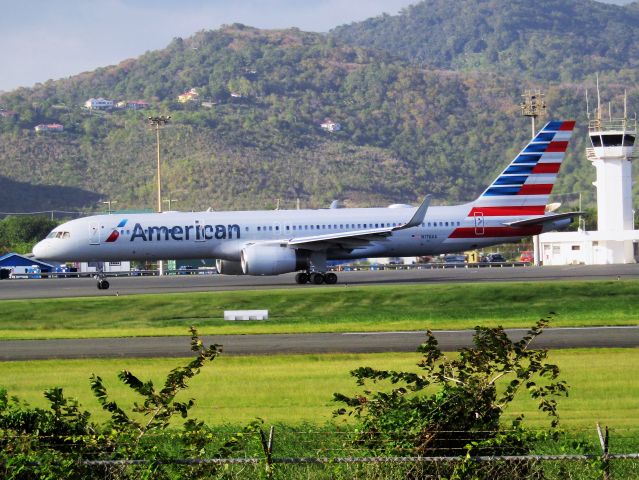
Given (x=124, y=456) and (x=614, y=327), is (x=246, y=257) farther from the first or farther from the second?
(x=124, y=456)

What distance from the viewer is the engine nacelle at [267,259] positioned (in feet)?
163

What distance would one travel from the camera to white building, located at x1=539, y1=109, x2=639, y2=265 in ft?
255

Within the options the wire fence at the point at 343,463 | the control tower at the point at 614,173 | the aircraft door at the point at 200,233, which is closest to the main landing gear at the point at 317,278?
the aircraft door at the point at 200,233

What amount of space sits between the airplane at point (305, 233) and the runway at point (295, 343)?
19.2 m

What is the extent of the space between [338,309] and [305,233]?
41.5 ft

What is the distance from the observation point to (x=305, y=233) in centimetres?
5309

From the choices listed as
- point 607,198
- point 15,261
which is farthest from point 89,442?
point 15,261

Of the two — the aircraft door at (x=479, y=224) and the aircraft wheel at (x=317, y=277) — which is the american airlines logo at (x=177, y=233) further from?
the aircraft door at (x=479, y=224)

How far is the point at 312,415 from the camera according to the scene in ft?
60.4

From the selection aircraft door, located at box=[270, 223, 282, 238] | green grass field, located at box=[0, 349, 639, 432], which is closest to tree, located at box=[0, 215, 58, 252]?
aircraft door, located at box=[270, 223, 282, 238]

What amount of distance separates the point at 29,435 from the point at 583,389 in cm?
1133

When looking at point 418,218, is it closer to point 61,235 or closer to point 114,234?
point 114,234

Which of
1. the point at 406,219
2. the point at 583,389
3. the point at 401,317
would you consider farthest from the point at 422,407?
the point at 406,219

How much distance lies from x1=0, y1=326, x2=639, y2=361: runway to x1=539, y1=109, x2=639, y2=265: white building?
153 feet
